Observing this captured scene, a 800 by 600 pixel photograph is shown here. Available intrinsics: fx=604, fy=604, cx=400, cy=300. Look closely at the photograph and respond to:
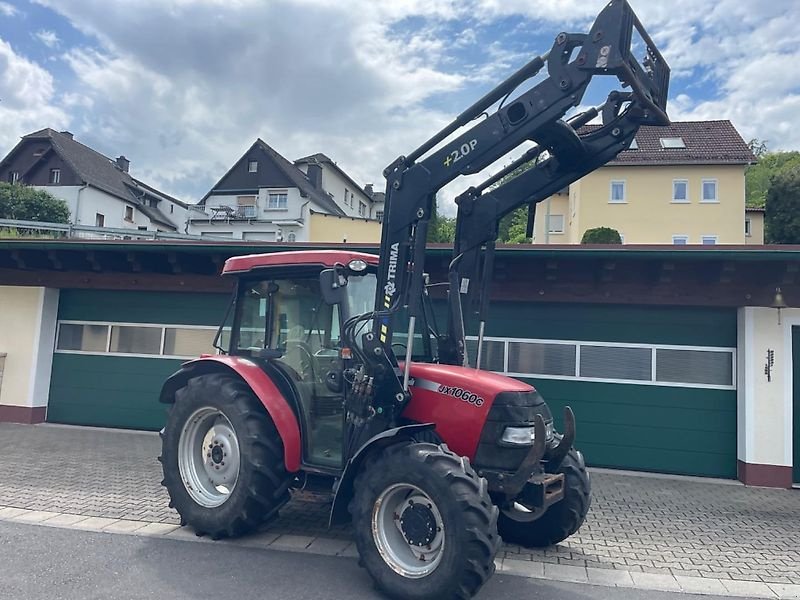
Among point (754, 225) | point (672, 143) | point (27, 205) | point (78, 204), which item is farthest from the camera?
point (78, 204)

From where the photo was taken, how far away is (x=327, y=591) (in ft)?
13.3

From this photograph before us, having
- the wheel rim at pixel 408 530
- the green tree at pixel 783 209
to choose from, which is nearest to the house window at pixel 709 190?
the green tree at pixel 783 209

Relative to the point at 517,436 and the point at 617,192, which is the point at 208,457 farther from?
the point at 617,192

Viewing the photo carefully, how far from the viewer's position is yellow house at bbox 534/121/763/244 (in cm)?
2948

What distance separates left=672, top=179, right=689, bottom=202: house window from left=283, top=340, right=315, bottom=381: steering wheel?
2945cm

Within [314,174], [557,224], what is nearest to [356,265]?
[557,224]

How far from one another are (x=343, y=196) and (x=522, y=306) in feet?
145

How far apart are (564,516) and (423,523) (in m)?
1.50

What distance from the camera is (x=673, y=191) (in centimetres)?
3022

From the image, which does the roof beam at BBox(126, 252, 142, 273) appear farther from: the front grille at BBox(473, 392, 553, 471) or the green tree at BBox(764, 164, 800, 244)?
the green tree at BBox(764, 164, 800, 244)

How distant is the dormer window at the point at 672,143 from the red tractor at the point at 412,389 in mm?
29333

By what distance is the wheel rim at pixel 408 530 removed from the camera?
390cm

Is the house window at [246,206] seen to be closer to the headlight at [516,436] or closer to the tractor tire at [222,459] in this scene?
the tractor tire at [222,459]

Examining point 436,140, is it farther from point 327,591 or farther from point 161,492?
point 161,492
